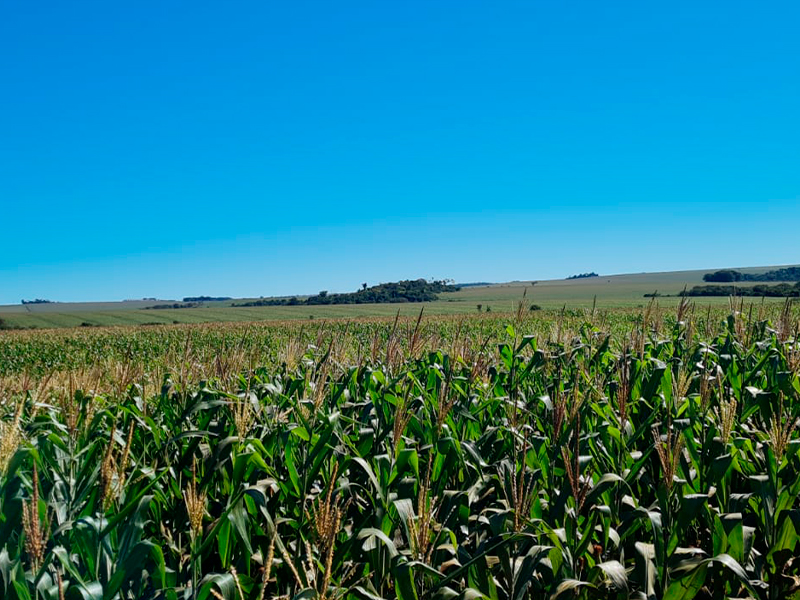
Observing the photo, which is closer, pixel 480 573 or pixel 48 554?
pixel 48 554

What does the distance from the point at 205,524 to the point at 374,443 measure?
1.49 m

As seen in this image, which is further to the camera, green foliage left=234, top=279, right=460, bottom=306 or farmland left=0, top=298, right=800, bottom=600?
green foliage left=234, top=279, right=460, bottom=306

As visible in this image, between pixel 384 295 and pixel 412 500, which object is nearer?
pixel 412 500

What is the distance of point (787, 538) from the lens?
3.38 meters

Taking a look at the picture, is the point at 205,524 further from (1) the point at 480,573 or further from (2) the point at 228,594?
(1) the point at 480,573

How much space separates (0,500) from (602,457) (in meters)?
3.82

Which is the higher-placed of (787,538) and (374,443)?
(374,443)

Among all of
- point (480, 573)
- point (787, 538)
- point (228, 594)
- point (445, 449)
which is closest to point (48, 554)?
point (228, 594)

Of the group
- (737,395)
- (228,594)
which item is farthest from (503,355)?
(228,594)

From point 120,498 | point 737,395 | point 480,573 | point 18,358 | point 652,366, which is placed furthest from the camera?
point 18,358

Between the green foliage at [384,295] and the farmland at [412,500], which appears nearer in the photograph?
the farmland at [412,500]

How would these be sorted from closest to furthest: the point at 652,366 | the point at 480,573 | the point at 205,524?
the point at 480,573
the point at 205,524
the point at 652,366

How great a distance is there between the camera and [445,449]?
13.2 ft

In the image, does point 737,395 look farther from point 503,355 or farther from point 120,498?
point 120,498
